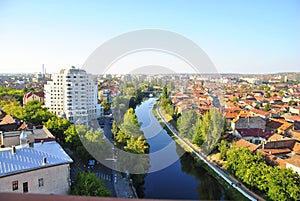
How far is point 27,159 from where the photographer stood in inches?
92.2

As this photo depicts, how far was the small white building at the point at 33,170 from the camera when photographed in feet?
6.99

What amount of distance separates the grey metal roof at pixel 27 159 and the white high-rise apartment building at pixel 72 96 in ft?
17.1

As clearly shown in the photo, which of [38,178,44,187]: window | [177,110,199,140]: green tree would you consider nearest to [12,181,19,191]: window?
[38,178,44,187]: window

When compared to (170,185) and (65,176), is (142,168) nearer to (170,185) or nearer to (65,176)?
(170,185)

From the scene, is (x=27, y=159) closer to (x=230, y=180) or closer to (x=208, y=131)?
(x=230, y=180)

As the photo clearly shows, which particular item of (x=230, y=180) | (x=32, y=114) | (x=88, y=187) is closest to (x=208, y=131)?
(x=230, y=180)

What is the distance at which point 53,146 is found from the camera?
2830 mm

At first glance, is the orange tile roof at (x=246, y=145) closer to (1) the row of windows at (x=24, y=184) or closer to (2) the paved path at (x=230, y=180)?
(2) the paved path at (x=230, y=180)

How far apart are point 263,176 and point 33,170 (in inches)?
117

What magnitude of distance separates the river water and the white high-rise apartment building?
321cm

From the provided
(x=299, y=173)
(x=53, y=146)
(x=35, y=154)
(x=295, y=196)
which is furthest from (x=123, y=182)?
(x=299, y=173)

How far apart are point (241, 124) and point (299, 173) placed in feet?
9.90

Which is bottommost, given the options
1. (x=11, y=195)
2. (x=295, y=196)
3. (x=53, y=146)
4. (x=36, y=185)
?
(x=295, y=196)

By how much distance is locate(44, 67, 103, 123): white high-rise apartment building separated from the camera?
7.81 meters
